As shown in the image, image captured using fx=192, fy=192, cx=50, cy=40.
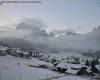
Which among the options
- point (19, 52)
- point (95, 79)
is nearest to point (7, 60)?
point (19, 52)

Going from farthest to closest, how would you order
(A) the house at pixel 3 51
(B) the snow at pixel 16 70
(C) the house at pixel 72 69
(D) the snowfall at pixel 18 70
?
(C) the house at pixel 72 69, (A) the house at pixel 3 51, (D) the snowfall at pixel 18 70, (B) the snow at pixel 16 70

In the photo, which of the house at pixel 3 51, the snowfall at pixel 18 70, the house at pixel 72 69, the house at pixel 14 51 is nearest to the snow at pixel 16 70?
the snowfall at pixel 18 70

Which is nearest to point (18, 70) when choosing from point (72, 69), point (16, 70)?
point (16, 70)

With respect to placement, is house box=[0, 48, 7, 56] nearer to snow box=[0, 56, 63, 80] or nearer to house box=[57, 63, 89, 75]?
snow box=[0, 56, 63, 80]

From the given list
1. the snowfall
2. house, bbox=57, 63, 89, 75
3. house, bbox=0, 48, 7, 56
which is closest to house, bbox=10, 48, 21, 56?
the snowfall

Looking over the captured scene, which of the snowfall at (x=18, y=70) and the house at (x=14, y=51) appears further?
the house at (x=14, y=51)

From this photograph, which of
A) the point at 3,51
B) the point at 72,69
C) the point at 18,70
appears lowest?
the point at 72,69

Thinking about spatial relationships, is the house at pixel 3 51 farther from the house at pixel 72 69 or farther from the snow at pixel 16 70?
the house at pixel 72 69

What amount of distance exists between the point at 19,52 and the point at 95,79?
11.4m

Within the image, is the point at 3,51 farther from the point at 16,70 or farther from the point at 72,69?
the point at 72,69

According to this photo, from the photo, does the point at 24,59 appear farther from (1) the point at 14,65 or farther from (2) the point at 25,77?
(2) the point at 25,77

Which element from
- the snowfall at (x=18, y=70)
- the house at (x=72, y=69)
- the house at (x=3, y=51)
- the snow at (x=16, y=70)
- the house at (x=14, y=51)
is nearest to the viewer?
the snow at (x=16, y=70)

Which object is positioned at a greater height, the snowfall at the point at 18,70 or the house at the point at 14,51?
the house at the point at 14,51

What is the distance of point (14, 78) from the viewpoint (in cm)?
1823
